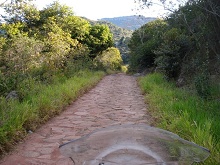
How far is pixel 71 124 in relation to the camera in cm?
484

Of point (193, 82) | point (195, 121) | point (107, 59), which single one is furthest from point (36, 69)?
point (107, 59)

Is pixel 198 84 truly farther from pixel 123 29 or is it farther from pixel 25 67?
pixel 123 29

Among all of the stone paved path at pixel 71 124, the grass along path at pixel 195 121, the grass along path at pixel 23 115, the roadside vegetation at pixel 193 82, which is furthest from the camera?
the grass along path at pixel 23 115

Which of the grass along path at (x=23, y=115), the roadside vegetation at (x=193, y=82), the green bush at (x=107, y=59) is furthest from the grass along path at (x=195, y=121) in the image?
the green bush at (x=107, y=59)

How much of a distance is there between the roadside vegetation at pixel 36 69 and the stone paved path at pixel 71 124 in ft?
0.67

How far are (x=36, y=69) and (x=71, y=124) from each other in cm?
453

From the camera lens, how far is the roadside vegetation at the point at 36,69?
4211 millimetres

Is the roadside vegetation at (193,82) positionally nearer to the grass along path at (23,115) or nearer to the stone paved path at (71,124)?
the stone paved path at (71,124)

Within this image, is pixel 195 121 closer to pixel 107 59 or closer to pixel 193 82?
pixel 193 82

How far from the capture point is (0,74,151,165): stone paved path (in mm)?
A: 3193

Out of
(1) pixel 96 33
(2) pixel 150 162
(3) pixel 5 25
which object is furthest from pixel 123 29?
(2) pixel 150 162

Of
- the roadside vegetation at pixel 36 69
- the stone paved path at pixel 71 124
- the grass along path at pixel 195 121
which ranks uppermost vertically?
the roadside vegetation at pixel 36 69

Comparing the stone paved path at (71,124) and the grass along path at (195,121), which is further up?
the grass along path at (195,121)

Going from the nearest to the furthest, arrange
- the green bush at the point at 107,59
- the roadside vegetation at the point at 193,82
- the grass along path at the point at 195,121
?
1. the grass along path at the point at 195,121
2. the roadside vegetation at the point at 193,82
3. the green bush at the point at 107,59
